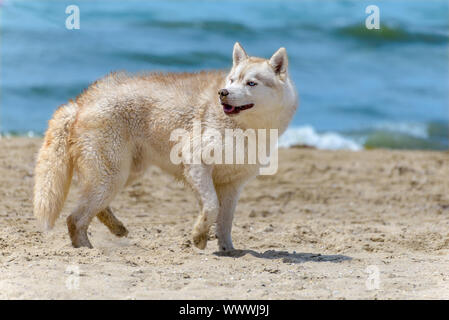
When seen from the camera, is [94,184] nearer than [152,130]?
Yes

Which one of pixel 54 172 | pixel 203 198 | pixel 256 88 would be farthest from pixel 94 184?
pixel 256 88

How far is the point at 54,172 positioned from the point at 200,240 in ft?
4.95

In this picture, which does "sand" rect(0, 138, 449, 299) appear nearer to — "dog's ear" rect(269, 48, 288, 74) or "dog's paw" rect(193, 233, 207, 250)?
"dog's paw" rect(193, 233, 207, 250)

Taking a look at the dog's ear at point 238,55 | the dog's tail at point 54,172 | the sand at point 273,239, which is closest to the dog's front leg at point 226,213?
the sand at point 273,239

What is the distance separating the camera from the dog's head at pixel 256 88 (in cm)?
648

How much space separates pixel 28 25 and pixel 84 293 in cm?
2036

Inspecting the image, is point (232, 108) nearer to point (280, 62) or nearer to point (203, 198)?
point (280, 62)

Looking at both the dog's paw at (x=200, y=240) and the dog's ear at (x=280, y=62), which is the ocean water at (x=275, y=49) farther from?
the dog's paw at (x=200, y=240)

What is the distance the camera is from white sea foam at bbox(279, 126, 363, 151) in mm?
14391

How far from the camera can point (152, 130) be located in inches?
273

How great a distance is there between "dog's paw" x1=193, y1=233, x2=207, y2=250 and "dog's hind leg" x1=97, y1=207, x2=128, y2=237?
0.98m

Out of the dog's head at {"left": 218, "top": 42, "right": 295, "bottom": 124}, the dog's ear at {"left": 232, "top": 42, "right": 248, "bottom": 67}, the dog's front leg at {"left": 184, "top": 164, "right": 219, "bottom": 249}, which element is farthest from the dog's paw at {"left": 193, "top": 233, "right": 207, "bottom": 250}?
the dog's ear at {"left": 232, "top": 42, "right": 248, "bottom": 67}

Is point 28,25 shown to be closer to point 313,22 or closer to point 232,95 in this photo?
point 313,22

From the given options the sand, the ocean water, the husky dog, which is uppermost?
the ocean water
